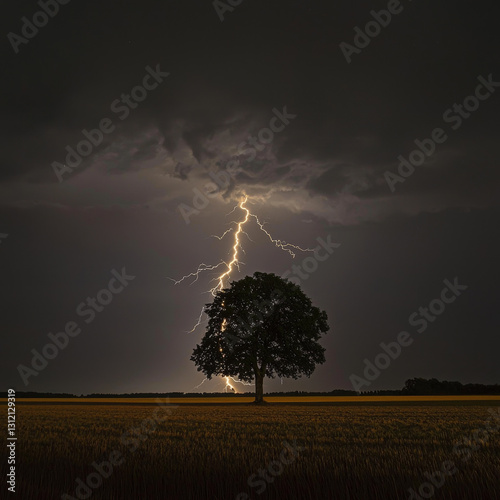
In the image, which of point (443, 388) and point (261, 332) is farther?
point (443, 388)

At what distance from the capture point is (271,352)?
150ft

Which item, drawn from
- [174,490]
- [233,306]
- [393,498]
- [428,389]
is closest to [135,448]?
[174,490]

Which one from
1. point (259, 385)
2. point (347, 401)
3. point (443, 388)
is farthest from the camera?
point (443, 388)

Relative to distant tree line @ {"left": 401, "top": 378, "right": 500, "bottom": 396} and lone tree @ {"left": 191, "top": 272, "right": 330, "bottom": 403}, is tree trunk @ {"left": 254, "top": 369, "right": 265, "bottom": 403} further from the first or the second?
distant tree line @ {"left": 401, "top": 378, "right": 500, "bottom": 396}

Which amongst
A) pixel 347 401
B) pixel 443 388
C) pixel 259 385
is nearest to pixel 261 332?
pixel 259 385

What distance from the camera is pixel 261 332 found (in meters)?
46.0

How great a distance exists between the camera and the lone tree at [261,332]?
45.2m

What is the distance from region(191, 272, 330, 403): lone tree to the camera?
45.2 meters

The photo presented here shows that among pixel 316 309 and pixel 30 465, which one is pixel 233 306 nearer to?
pixel 316 309

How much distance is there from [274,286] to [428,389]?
45071 millimetres

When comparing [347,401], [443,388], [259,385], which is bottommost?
[347,401]

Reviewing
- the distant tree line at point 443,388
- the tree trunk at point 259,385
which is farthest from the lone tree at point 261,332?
the distant tree line at point 443,388

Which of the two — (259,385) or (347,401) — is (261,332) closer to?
(259,385)

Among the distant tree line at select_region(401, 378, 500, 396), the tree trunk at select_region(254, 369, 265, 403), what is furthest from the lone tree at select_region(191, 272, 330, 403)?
the distant tree line at select_region(401, 378, 500, 396)
